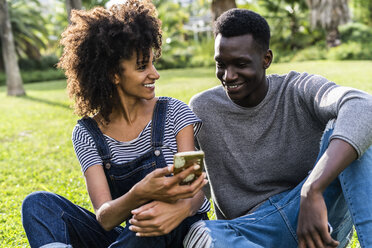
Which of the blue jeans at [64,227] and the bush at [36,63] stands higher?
the blue jeans at [64,227]

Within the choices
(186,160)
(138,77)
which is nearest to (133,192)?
(186,160)

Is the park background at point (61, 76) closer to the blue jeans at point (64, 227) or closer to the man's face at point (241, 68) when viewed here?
the blue jeans at point (64, 227)

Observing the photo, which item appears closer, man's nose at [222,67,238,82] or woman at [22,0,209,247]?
woman at [22,0,209,247]

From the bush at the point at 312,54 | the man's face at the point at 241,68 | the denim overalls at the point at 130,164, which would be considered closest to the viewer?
the denim overalls at the point at 130,164

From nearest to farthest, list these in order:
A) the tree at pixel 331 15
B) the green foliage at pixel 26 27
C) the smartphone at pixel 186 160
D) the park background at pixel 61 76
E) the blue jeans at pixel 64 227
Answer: the smartphone at pixel 186 160, the blue jeans at pixel 64 227, the park background at pixel 61 76, the tree at pixel 331 15, the green foliage at pixel 26 27

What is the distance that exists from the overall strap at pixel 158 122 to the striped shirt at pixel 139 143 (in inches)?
1.0

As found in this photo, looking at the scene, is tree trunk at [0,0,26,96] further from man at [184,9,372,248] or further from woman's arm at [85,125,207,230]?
woman's arm at [85,125,207,230]

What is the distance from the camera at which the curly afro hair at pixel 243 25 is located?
9.00 ft

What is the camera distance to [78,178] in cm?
558

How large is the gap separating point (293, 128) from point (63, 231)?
1.53 meters

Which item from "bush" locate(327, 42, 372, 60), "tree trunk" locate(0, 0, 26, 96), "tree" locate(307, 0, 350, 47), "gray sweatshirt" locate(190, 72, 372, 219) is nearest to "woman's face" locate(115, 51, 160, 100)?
"gray sweatshirt" locate(190, 72, 372, 219)

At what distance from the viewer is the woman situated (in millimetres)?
2287

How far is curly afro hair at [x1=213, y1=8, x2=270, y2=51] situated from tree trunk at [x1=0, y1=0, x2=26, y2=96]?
51.2ft

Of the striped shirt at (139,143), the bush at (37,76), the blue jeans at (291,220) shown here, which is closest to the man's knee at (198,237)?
the blue jeans at (291,220)
